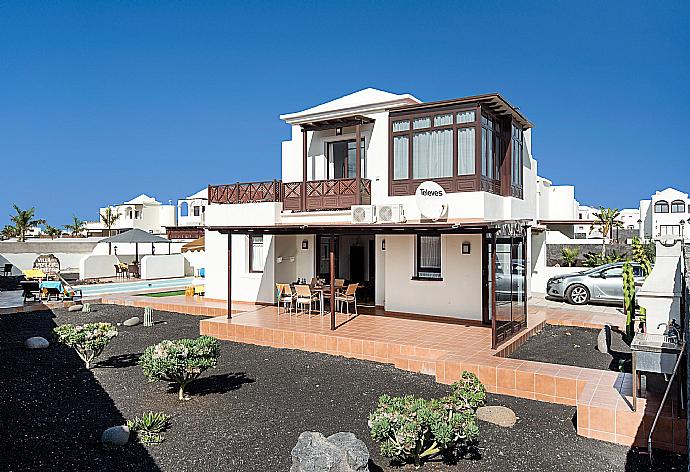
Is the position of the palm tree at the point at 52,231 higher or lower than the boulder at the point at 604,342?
higher

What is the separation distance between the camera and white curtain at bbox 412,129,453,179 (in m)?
13.0

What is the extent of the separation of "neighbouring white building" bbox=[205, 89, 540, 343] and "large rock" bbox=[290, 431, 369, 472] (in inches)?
217

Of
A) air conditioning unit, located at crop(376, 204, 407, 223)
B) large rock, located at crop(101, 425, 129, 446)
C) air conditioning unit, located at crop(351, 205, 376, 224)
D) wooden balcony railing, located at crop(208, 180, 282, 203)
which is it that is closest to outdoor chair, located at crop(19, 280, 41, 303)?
wooden balcony railing, located at crop(208, 180, 282, 203)

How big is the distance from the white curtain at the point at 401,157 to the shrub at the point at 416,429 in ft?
28.7

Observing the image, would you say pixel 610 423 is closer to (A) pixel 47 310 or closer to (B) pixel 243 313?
(B) pixel 243 313

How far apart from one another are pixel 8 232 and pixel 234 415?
5136cm

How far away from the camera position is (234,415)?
7.16m

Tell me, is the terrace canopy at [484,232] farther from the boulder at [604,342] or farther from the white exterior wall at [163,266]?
the white exterior wall at [163,266]

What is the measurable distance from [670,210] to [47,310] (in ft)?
192

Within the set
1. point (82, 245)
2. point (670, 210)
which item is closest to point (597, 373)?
point (82, 245)

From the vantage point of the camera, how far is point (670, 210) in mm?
55188

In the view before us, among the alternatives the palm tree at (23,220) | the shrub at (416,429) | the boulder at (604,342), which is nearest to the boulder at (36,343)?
the shrub at (416,429)

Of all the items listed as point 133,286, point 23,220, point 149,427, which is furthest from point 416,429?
point 23,220

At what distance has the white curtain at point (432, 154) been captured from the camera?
42.8 ft
